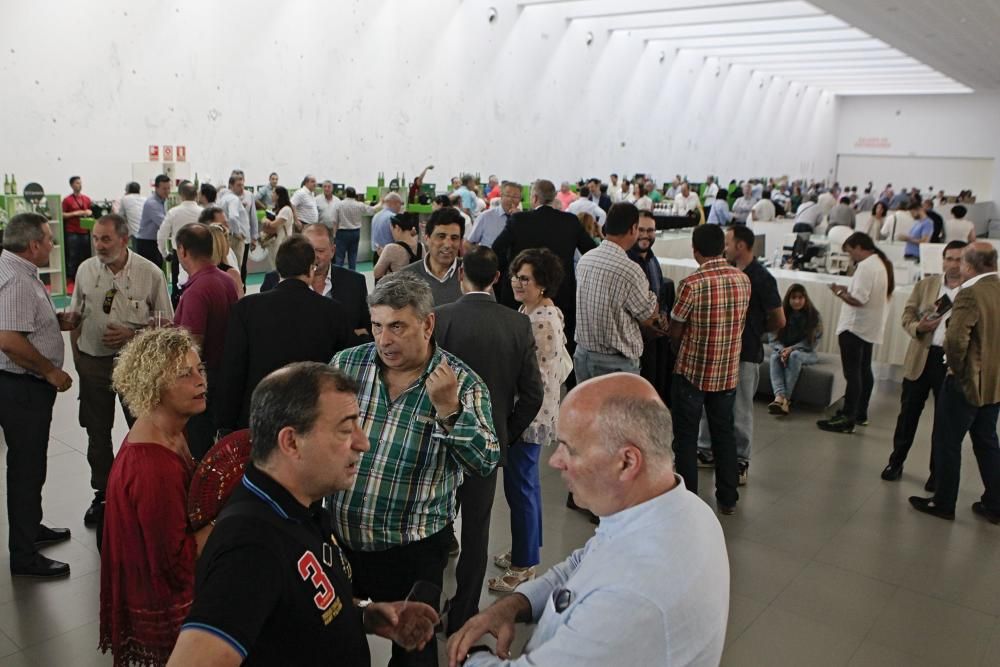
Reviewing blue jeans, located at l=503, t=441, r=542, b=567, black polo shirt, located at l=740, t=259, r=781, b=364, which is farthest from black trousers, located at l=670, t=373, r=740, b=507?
blue jeans, located at l=503, t=441, r=542, b=567

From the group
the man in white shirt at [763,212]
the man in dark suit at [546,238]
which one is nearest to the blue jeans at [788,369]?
the man in dark suit at [546,238]

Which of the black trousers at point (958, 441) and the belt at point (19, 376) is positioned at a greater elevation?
the belt at point (19, 376)

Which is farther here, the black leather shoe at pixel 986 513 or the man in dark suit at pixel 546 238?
the man in dark suit at pixel 546 238

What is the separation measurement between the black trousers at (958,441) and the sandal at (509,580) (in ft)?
8.22

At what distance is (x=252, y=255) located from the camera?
1139cm

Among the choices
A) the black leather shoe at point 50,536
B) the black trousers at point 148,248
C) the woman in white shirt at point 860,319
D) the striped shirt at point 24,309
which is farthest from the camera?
the black trousers at point 148,248

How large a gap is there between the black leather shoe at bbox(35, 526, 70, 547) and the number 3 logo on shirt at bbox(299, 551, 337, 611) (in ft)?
9.33

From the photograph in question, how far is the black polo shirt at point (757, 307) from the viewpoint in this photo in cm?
457

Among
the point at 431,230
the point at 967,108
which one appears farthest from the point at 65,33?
the point at 967,108

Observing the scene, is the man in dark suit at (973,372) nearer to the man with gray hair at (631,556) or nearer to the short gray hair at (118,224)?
the man with gray hair at (631,556)

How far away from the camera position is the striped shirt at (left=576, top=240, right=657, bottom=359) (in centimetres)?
407

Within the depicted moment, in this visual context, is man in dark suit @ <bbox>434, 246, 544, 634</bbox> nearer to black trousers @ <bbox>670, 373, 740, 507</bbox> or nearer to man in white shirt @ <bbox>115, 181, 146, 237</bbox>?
black trousers @ <bbox>670, 373, 740, 507</bbox>

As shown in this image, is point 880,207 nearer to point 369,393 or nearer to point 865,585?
point 865,585

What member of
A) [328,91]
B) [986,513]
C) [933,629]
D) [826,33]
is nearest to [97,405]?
[933,629]
